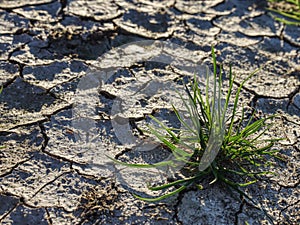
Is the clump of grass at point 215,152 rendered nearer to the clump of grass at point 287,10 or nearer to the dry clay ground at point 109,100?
the dry clay ground at point 109,100

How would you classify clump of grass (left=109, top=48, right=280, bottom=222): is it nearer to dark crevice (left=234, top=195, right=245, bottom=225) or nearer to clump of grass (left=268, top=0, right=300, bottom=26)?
dark crevice (left=234, top=195, right=245, bottom=225)

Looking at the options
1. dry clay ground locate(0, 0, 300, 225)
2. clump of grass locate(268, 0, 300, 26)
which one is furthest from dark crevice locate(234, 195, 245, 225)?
clump of grass locate(268, 0, 300, 26)

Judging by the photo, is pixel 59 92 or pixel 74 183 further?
pixel 59 92

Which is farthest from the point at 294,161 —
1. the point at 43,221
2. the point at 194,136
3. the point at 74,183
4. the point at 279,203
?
the point at 43,221

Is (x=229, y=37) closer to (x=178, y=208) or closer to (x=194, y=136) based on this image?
(x=194, y=136)

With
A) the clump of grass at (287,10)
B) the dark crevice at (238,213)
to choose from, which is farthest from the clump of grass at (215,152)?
the clump of grass at (287,10)

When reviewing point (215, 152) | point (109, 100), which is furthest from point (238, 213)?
point (109, 100)

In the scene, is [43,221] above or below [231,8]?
below
